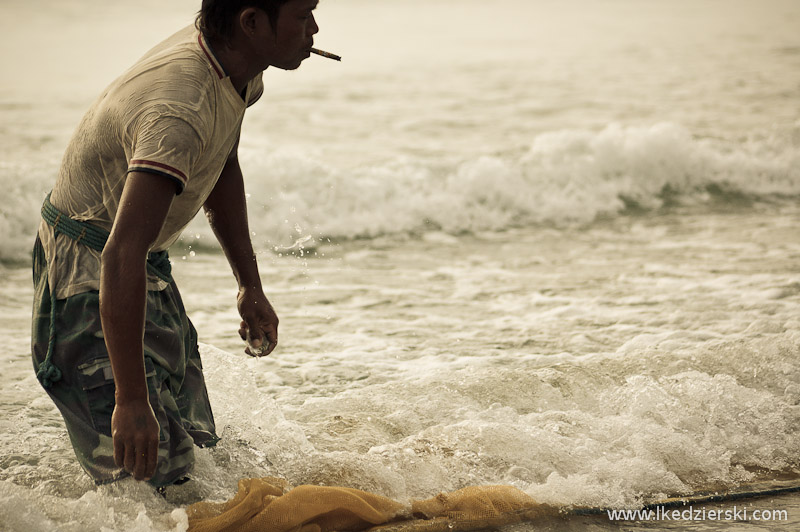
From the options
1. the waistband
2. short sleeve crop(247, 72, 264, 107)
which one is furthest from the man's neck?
the waistband

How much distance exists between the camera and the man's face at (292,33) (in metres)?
2.05

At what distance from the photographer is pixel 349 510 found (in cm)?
255

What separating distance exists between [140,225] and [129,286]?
0.13m

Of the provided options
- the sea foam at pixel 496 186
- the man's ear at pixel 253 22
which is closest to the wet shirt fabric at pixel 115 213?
the man's ear at pixel 253 22

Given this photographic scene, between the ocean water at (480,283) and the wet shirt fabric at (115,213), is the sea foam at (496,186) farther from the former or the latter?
the wet shirt fabric at (115,213)

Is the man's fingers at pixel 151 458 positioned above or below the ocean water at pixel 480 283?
above

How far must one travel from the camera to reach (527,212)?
8.44m

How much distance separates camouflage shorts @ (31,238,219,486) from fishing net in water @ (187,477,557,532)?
0.22 m

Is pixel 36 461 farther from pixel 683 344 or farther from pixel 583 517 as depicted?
pixel 683 344

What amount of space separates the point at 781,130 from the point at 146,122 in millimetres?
10264

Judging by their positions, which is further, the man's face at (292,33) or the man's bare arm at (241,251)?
the man's bare arm at (241,251)

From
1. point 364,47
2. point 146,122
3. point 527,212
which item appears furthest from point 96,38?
point 146,122

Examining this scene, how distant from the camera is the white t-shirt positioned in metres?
1.90

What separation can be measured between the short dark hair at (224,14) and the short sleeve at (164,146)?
0.91ft
